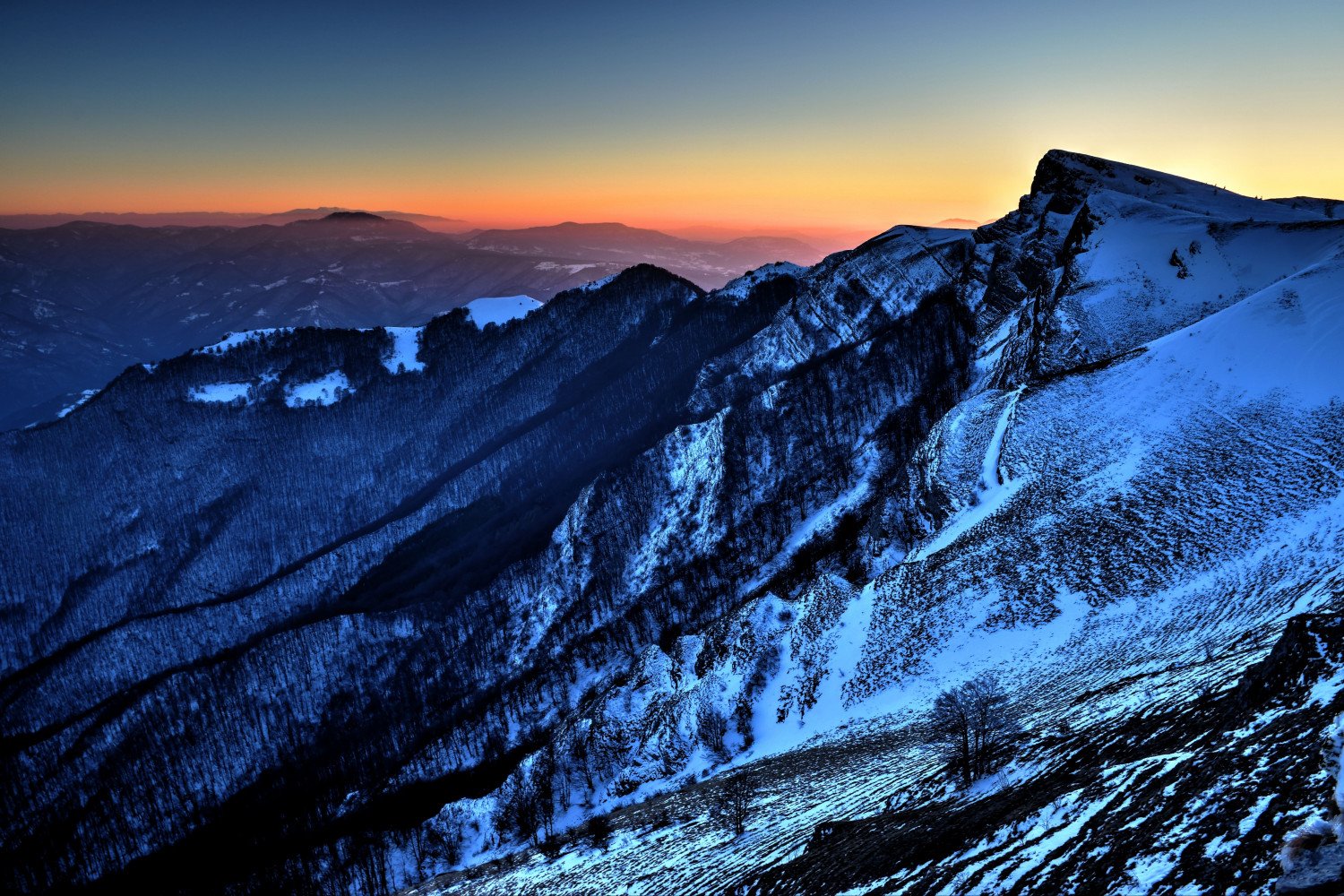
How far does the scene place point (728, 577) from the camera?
102 metres

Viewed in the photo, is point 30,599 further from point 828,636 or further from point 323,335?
point 828,636

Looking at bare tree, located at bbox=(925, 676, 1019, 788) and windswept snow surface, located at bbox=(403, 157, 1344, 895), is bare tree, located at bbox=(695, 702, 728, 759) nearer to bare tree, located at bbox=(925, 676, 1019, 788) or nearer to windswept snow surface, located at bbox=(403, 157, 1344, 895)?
windswept snow surface, located at bbox=(403, 157, 1344, 895)

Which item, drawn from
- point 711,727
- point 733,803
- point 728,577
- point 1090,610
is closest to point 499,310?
point 728,577

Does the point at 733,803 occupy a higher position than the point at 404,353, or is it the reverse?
the point at 404,353

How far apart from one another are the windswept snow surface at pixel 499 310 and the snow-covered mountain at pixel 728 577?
113 inches

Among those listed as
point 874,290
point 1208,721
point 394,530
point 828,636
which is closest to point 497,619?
point 394,530

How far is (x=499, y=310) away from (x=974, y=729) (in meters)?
172

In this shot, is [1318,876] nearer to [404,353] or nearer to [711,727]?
[711,727]

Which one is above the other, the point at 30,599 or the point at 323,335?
the point at 323,335

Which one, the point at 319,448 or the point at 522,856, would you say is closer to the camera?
the point at 522,856

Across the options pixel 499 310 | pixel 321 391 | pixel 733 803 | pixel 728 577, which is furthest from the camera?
pixel 499 310

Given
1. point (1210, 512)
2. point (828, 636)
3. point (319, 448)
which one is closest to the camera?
point (1210, 512)

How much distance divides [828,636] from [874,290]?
266ft

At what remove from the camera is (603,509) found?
115438 mm
